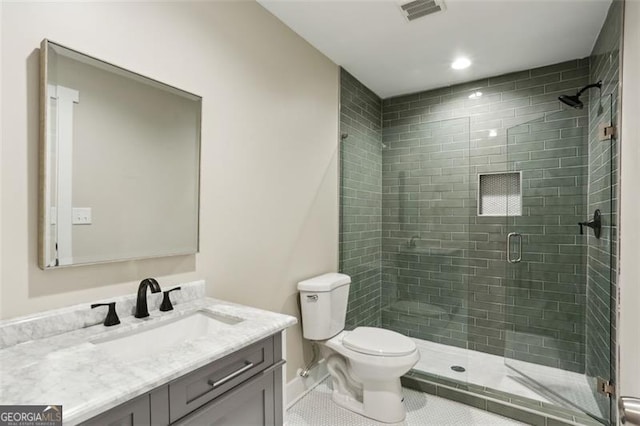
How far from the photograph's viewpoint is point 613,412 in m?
1.94

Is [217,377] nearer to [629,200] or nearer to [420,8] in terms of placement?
[629,200]

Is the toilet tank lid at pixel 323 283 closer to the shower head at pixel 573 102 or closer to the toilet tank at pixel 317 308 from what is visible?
the toilet tank at pixel 317 308

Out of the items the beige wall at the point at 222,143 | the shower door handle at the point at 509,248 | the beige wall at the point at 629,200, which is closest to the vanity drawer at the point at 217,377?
the beige wall at the point at 222,143

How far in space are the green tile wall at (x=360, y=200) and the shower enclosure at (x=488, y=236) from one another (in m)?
0.02

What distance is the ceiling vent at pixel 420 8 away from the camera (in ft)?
6.68

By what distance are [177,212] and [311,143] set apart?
4.13 ft

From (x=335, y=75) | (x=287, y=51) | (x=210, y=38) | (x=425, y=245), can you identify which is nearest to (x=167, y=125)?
(x=210, y=38)

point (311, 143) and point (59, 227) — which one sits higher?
point (311, 143)

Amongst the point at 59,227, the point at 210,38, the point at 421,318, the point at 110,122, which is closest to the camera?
the point at 59,227

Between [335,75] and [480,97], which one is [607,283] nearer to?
[480,97]

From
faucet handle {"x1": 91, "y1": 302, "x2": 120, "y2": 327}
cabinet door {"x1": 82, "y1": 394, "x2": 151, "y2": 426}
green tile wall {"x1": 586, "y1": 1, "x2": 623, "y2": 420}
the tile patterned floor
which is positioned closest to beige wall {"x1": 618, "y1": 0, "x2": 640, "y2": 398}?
green tile wall {"x1": 586, "y1": 1, "x2": 623, "y2": 420}

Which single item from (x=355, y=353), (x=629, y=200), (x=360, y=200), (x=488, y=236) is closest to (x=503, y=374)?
(x=488, y=236)

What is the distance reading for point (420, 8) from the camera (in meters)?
2.09

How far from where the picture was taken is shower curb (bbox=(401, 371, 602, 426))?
2.09 metres
